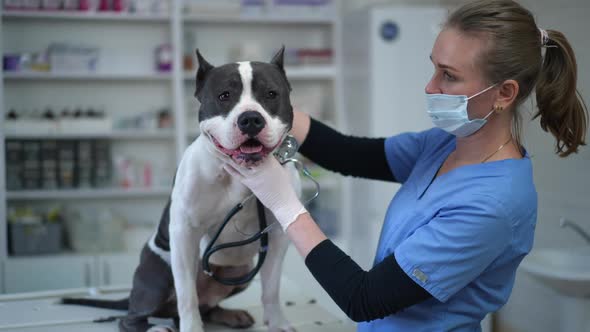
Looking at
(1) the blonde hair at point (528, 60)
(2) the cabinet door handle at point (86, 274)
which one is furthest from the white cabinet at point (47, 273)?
(1) the blonde hair at point (528, 60)

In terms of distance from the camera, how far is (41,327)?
1.69 metres

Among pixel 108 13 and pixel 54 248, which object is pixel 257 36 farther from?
pixel 54 248

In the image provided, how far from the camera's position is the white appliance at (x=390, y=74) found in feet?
12.4

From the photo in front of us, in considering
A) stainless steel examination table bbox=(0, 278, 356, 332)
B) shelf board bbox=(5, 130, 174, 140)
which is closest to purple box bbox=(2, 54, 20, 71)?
shelf board bbox=(5, 130, 174, 140)

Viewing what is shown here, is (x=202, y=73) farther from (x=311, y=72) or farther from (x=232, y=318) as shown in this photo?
(x=311, y=72)

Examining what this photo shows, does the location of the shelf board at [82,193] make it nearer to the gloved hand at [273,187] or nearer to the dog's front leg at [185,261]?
the dog's front leg at [185,261]

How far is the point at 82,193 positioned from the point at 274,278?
8.79ft

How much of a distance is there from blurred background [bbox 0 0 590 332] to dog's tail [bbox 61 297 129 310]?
1769 mm

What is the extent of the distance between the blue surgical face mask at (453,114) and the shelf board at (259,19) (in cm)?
289

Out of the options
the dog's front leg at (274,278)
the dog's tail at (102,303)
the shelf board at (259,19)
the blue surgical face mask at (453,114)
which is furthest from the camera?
the shelf board at (259,19)

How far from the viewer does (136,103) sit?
166 inches

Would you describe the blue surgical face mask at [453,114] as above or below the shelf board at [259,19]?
below

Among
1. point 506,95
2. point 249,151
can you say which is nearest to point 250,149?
point 249,151

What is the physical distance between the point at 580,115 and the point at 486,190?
1.10 ft
